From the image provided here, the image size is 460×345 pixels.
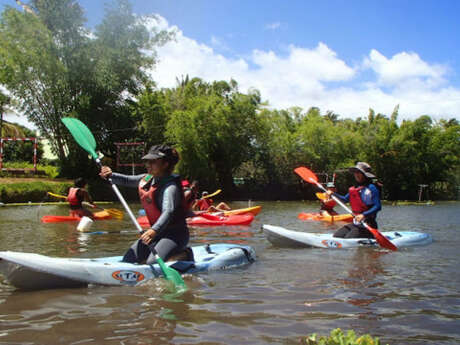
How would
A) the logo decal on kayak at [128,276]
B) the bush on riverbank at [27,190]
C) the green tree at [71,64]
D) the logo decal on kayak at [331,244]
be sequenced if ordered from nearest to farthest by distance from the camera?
1. the logo decal on kayak at [128,276]
2. the logo decal on kayak at [331,244]
3. the bush on riverbank at [27,190]
4. the green tree at [71,64]

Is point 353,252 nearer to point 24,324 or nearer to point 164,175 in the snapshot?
point 164,175

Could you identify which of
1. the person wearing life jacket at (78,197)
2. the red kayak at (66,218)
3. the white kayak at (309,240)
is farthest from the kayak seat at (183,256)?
the red kayak at (66,218)

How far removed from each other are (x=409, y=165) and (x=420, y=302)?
30676 mm

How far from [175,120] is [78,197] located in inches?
627

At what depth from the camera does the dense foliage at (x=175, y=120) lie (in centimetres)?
2333

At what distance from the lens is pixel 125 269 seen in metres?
3.99

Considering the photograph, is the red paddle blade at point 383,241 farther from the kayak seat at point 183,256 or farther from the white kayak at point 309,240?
the kayak seat at point 183,256

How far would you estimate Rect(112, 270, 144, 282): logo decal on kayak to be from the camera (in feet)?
13.0

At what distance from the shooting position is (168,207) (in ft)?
12.7

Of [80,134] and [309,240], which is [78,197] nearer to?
[80,134]

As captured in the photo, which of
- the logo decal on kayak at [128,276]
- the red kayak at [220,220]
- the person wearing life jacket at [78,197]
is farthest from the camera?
the red kayak at [220,220]

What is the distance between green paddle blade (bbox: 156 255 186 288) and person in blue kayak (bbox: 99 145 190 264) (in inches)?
6.7

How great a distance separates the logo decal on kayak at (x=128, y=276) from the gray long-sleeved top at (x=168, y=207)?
1.38 ft

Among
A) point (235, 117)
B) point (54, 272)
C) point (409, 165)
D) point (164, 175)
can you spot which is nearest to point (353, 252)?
point (164, 175)
